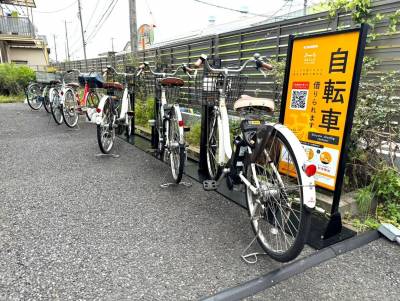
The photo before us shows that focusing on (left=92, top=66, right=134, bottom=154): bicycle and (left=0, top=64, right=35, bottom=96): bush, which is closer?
(left=92, top=66, right=134, bottom=154): bicycle

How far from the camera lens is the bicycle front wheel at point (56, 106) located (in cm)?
670

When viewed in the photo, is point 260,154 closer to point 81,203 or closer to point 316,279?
point 316,279

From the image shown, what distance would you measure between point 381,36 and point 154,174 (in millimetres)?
2972

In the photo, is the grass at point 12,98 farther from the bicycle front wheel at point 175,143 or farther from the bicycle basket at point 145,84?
the bicycle front wheel at point 175,143

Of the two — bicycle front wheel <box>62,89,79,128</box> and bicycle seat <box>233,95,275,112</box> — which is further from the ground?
bicycle seat <box>233,95,275,112</box>

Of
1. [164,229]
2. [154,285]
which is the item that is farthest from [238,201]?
[154,285]

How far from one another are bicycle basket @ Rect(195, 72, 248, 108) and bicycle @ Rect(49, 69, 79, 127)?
4.44 metres

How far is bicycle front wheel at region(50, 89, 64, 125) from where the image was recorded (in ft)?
22.0

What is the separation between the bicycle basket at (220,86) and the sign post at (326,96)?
45cm

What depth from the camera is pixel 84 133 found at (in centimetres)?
613

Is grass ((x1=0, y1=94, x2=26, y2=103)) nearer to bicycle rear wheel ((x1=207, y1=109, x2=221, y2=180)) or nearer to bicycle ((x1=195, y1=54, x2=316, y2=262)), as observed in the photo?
bicycle rear wheel ((x1=207, y1=109, x2=221, y2=180))

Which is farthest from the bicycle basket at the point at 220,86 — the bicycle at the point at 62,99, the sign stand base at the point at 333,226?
the bicycle at the point at 62,99

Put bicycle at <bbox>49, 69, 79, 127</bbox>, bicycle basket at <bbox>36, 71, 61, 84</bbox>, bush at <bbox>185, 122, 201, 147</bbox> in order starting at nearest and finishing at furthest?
bush at <bbox>185, 122, 201, 147</bbox> → bicycle at <bbox>49, 69, 79, 127</bbox> → bicycle basket at <bbox>36, 71, 61, 84</bbox>

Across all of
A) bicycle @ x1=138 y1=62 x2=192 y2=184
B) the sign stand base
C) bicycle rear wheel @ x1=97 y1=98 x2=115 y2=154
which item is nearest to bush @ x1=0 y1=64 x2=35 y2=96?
bicycle rear wheel @ x1=97 y1=98 x2=115 y2=154
